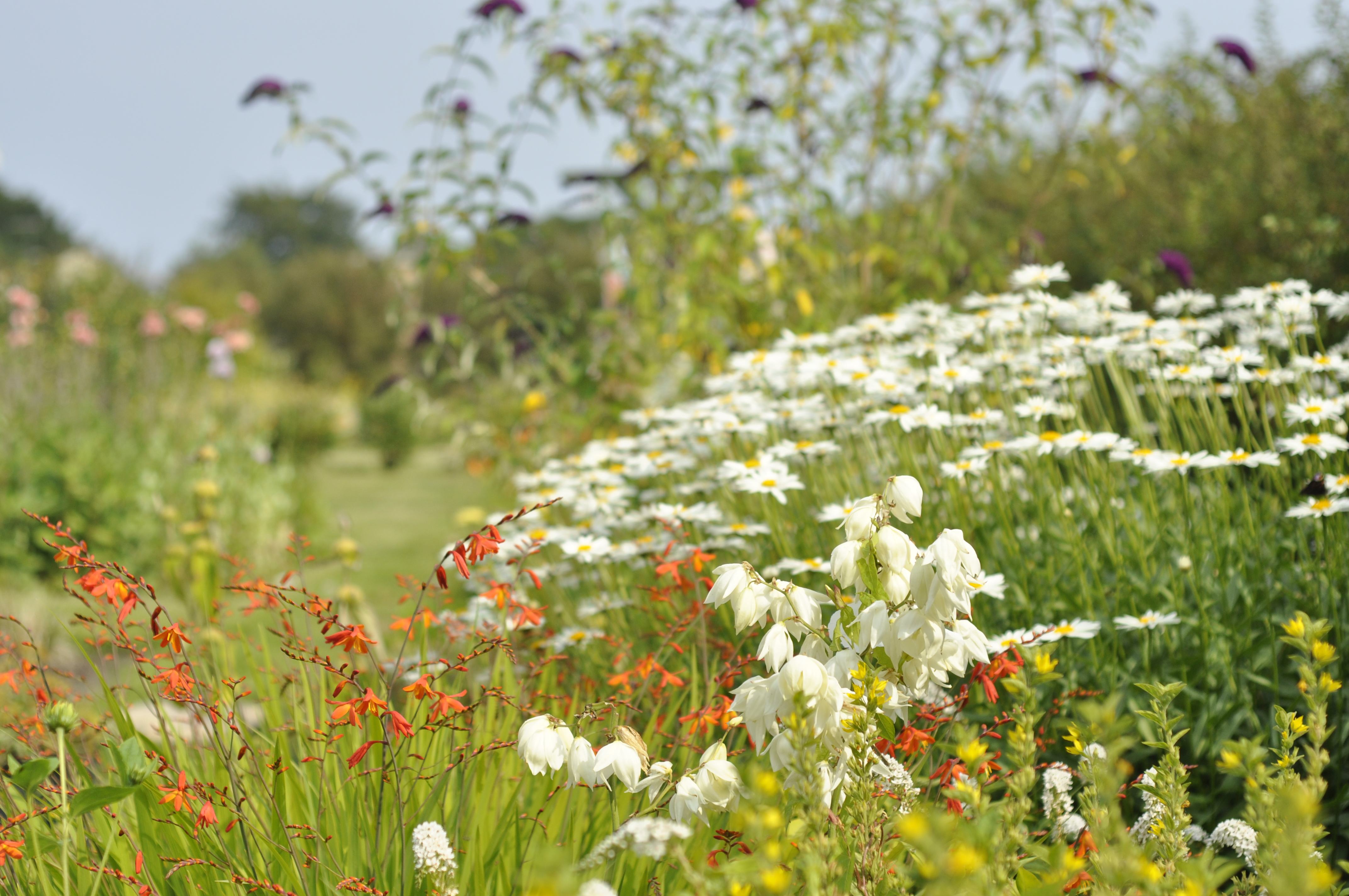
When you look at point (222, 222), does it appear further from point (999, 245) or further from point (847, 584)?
point (847, 584)

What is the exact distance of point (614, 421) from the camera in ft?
17.6

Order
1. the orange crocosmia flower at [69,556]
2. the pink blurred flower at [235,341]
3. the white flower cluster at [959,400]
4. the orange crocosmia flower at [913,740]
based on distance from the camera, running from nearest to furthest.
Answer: the orange crocosmia flower at [69,556]
the orange crocosmia flower at [913,740]
the white flower cluster at [959,400]
the pink blurred flower at [235,341]

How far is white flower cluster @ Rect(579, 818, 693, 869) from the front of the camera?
3.53ft

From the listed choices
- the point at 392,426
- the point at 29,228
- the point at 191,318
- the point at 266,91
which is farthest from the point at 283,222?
the point at 266,91

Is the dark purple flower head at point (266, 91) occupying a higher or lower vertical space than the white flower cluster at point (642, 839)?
higher

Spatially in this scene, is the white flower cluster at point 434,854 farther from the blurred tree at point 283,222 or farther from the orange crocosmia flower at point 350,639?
the blurred tree at point 283,222

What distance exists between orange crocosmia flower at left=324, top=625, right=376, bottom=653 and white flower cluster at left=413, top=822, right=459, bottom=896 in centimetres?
30

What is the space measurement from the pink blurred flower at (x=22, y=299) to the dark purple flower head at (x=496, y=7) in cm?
528

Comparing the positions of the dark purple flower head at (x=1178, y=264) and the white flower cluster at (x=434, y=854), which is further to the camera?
the dark purple flower head at (x=1178, y=264)

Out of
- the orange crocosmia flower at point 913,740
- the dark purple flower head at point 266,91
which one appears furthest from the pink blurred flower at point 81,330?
the orange crocosmia flower at point 913,740

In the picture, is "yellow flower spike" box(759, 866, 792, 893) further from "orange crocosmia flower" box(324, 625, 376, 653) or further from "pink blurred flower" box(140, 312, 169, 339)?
"pink blurred flower" box(140, 312, 169, 339)

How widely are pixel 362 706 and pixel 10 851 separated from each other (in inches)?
26.7

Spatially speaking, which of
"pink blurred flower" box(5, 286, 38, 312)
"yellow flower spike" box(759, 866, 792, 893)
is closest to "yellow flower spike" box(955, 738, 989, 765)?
"yellow flower spike" box(759, 866, 792, 893)

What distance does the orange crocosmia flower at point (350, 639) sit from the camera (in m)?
1.34
